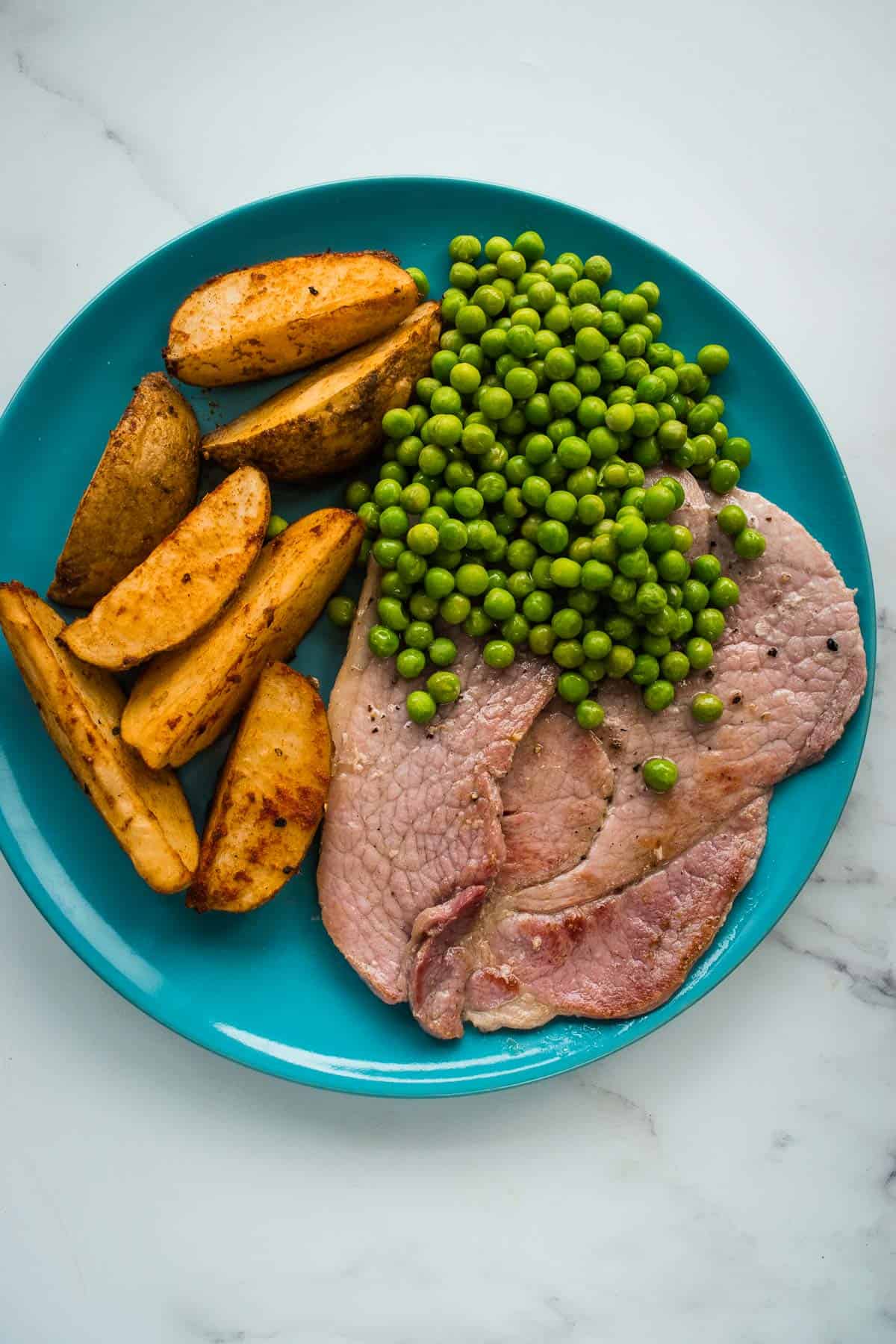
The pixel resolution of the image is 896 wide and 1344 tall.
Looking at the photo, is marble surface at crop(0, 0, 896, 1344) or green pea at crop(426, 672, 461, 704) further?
marble surface at crop(0, 0, 896, 1344)

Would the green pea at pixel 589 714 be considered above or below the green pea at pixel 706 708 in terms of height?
below

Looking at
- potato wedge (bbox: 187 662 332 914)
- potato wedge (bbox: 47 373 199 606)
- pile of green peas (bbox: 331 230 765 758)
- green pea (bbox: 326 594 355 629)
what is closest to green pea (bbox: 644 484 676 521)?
pile of green peas (bbox: 331 230 765 758)

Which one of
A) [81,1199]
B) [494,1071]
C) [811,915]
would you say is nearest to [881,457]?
[811,915]

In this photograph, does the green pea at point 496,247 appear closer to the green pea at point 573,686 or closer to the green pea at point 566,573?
the green pea at point 566,573

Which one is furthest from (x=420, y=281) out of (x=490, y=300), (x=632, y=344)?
(x=632, y=344)

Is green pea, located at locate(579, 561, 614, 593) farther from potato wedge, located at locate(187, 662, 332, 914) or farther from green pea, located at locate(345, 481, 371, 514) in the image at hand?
potato wedge, located at locate(187, 662, 332, 914)

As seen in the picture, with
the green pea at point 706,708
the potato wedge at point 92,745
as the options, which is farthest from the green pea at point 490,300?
the potato wedge at point 92,745

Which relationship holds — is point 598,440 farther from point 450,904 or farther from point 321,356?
point 450,904
